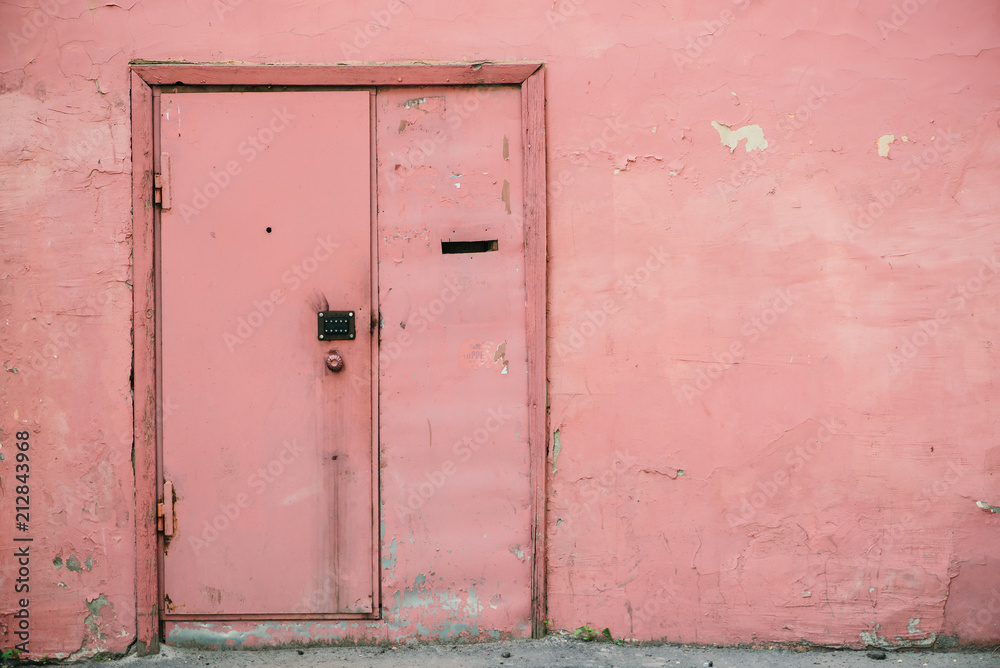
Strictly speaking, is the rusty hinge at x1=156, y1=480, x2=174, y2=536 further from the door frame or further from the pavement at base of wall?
the pavement at base of wall

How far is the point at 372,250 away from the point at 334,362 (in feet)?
1.54

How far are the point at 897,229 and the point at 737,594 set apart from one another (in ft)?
5.26

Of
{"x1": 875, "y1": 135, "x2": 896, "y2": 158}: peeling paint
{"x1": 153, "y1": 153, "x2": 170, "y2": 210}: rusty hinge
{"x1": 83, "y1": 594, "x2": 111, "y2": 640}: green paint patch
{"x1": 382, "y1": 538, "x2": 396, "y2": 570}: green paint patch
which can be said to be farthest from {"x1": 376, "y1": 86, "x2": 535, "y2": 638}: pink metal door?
{"x1": 875, "y1": 135, "x2": 896, "y2": 158}: peeling paint

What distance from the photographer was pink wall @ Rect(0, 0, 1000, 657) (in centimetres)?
289

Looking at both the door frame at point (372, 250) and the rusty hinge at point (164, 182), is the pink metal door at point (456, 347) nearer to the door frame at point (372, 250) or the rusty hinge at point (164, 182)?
the door frame at point (372, 250)

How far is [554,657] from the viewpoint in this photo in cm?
289

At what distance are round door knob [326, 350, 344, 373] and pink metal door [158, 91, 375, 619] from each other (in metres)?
0.01

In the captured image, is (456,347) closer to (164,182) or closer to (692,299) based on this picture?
(692,299)

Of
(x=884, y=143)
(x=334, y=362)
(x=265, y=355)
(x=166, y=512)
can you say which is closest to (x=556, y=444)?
(x=334, y=362)

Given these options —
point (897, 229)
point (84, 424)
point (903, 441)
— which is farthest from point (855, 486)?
point (84, 424)

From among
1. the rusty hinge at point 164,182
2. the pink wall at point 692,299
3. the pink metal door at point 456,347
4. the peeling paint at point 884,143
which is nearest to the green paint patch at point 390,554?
the pink metal door at point 456,347

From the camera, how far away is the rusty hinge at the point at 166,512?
2.92 metres

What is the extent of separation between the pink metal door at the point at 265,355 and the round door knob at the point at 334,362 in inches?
0.4

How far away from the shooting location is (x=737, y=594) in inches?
117
